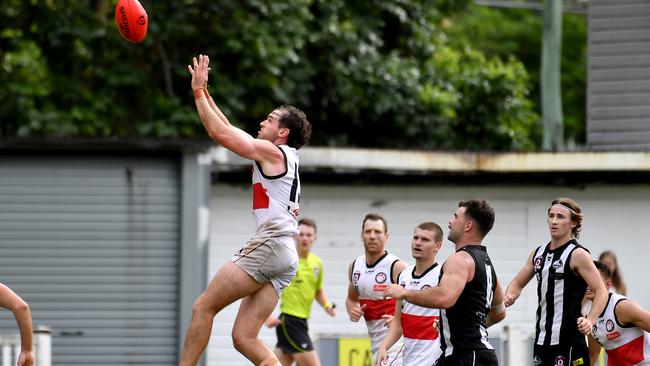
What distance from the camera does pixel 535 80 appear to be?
36.8m

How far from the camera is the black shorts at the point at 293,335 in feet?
49.0

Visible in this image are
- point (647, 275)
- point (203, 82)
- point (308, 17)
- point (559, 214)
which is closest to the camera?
point (203, 82)

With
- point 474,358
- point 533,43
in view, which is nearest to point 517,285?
point 474,358

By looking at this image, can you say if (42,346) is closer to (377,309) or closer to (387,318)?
(377,309)

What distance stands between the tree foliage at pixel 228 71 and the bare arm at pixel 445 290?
12861mm

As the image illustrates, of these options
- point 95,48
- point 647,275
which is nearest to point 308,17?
point 95,48

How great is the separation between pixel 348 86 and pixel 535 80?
50.0ft

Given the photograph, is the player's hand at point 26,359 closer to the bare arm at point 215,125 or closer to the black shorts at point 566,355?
the bare arm at point 215,125

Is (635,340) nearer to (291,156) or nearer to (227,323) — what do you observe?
(291,156)

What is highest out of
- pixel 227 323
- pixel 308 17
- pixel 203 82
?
pixel 308 17

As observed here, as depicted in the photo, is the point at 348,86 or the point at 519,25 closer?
the point at 348,86

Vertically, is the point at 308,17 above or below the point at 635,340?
above

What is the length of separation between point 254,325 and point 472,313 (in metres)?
1.66

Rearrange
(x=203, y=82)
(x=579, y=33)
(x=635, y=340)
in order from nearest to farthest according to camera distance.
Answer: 1. (x=203, y=82)
2. (x=635, y=340)
3. (x=579, y=33)
